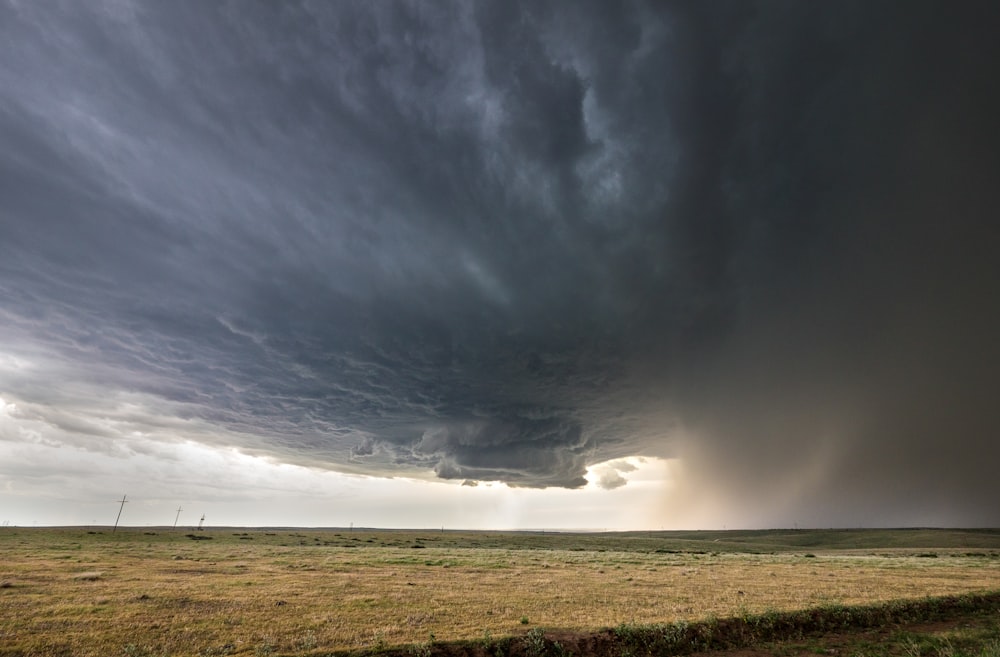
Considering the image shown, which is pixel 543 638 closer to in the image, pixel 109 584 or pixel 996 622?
pixel 996 622

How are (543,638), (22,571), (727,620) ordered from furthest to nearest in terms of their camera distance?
(22,571) < (727,620) < (543,638)

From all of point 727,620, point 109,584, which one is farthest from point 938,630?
point 109,584

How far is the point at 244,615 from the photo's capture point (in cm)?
2652

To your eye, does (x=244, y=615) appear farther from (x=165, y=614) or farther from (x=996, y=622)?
(x=996, y=622)

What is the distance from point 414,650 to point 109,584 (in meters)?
35.4

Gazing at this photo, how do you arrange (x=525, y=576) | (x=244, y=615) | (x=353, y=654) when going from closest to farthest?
(x=353, y=654) → (x=244, y=615) → (x=525, y=576)

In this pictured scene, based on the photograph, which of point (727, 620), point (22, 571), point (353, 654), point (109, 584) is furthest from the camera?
point (22, 571)

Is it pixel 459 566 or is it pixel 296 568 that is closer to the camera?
pixel 296 568

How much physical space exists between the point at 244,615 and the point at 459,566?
130 feet

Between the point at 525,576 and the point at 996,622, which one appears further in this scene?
the point at 525,576

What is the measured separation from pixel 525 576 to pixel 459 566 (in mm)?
15784

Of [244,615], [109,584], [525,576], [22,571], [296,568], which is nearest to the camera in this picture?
[244,615]

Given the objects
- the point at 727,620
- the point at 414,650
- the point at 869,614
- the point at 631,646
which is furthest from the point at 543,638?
the point at 869,614

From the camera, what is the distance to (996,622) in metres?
26.1
